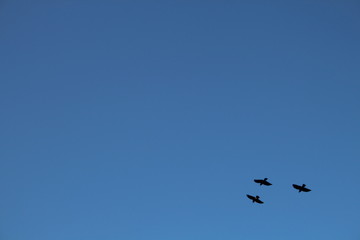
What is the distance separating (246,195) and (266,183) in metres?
8.63

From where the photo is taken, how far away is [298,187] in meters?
109

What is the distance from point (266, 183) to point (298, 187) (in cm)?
801

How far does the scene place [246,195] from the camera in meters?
116

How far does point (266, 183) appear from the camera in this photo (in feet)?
358

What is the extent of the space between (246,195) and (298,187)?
14244 mm
